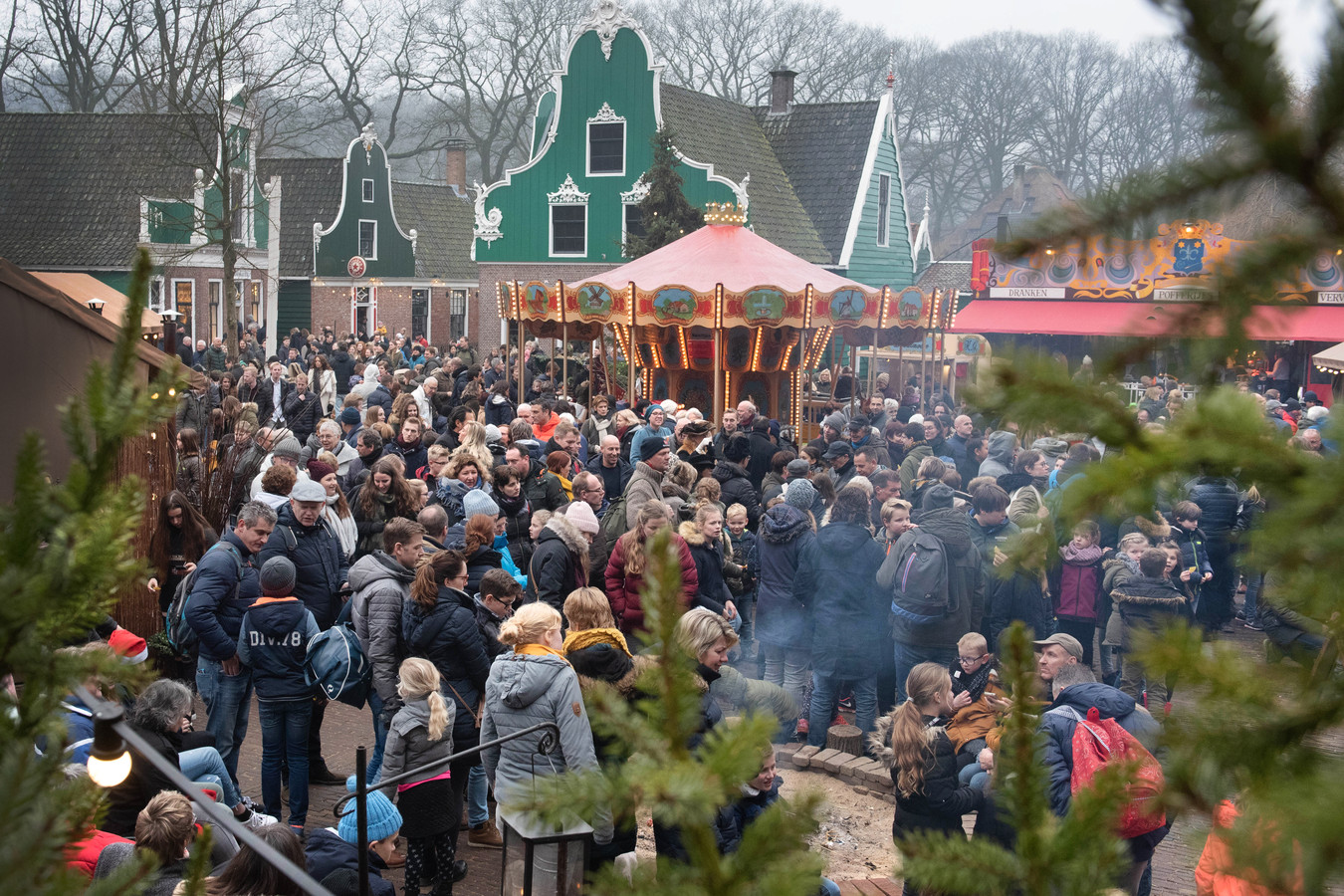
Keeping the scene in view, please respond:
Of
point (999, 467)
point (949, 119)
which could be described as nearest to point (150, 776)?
point (999, 467)

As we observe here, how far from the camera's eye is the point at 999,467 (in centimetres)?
1023

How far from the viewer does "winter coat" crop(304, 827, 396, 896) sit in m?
4.28

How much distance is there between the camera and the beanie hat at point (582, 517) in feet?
23.9

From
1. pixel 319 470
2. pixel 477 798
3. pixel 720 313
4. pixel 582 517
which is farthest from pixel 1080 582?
pixel 720 313

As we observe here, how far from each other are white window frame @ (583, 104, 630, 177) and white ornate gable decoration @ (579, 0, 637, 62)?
127 cm

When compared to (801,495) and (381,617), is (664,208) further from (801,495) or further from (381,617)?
(381,617)

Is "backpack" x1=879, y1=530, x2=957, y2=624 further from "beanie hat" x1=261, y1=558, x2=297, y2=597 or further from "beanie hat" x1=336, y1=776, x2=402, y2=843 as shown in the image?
"beanie hat" x1=261, y1=558, x2=297, y2=597

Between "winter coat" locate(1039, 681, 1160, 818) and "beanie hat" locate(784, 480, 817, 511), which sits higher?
"beanie hat" locate(784, 480, 817, 511)

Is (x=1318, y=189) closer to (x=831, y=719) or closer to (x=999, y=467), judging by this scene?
(x=831, y=719)

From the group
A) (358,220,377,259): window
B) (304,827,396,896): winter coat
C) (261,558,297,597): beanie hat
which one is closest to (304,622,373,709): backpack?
(261,558,297,597): beanie hat

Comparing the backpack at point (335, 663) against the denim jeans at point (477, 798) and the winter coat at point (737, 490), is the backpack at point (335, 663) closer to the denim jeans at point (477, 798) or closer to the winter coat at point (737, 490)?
the denim jeans at point (477, 798)

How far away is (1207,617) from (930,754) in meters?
5.79

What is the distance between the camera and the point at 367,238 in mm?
37906

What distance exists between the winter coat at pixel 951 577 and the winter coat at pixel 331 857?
3.74 meters
